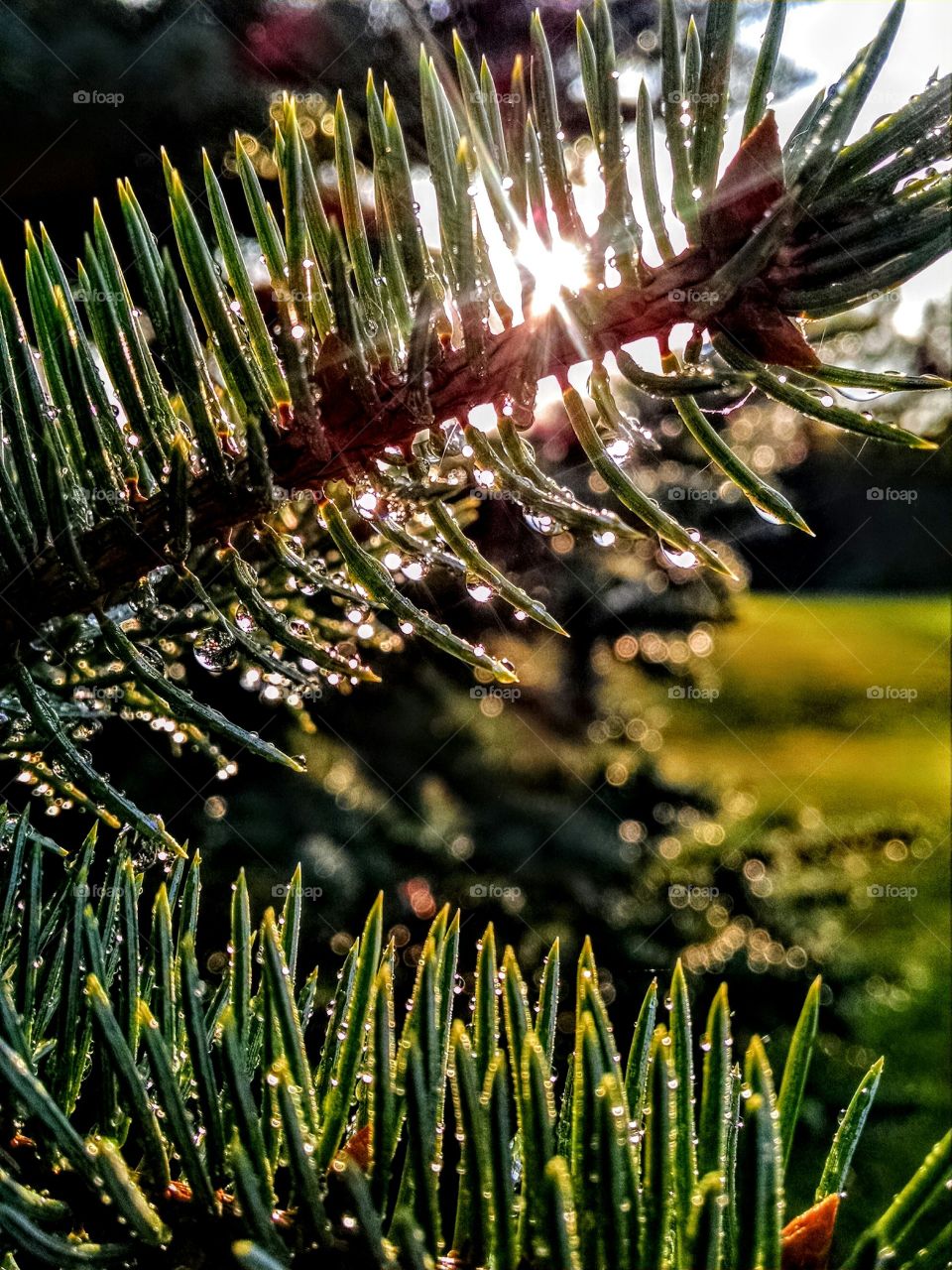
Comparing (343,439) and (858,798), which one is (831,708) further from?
(343,439)

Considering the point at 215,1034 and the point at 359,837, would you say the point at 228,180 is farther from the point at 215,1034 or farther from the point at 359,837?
the point at 215,1034

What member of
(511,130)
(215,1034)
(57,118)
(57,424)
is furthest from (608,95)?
(57,118)

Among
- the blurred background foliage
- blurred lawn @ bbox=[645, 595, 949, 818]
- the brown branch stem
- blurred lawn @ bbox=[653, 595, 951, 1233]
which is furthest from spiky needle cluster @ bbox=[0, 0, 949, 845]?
blurred lawn @ bbox=[645, 595, 949, 818]

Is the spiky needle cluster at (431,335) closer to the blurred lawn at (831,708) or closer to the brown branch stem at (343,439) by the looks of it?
the brown branch stem at (343,439)

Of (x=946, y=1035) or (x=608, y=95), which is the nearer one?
(x=608, y=95)

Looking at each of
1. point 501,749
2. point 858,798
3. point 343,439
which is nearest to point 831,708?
point 858,798

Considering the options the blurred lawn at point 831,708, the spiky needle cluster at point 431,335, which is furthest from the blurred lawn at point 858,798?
the spiky needle cluster at point 431,335
